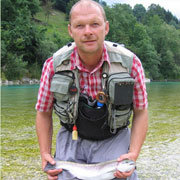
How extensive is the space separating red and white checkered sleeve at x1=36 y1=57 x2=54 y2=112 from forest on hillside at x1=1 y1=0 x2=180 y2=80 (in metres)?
44.8

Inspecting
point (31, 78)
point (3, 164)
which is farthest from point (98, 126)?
point (31, 78)

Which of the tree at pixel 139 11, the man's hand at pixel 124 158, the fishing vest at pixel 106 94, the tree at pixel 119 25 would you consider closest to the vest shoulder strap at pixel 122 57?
the fishing vest at pixel 106 94

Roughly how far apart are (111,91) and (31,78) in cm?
4928

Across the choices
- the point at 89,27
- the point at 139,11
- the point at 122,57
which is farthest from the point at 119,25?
the point at 139,11

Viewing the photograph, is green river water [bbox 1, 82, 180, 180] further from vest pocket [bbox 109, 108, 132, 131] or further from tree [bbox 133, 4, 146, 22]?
tree [bbox 133, 4, 146, 22]

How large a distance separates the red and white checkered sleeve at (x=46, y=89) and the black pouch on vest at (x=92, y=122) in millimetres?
362

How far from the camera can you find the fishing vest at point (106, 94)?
2.93 m

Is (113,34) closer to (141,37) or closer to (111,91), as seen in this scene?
(141,37)

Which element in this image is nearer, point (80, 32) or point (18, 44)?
point (80, 32)

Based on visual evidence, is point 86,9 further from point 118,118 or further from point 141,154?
point 141,154

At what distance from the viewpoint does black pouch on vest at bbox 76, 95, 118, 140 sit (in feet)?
9.92

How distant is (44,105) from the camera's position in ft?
10.5

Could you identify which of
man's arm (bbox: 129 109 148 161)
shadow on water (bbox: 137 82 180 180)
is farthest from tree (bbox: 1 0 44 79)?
man's arm (bbox: 129 109 148 161)

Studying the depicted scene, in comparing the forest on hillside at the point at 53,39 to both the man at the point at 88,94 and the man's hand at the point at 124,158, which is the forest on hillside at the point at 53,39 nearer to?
the man at the point at 88,94
